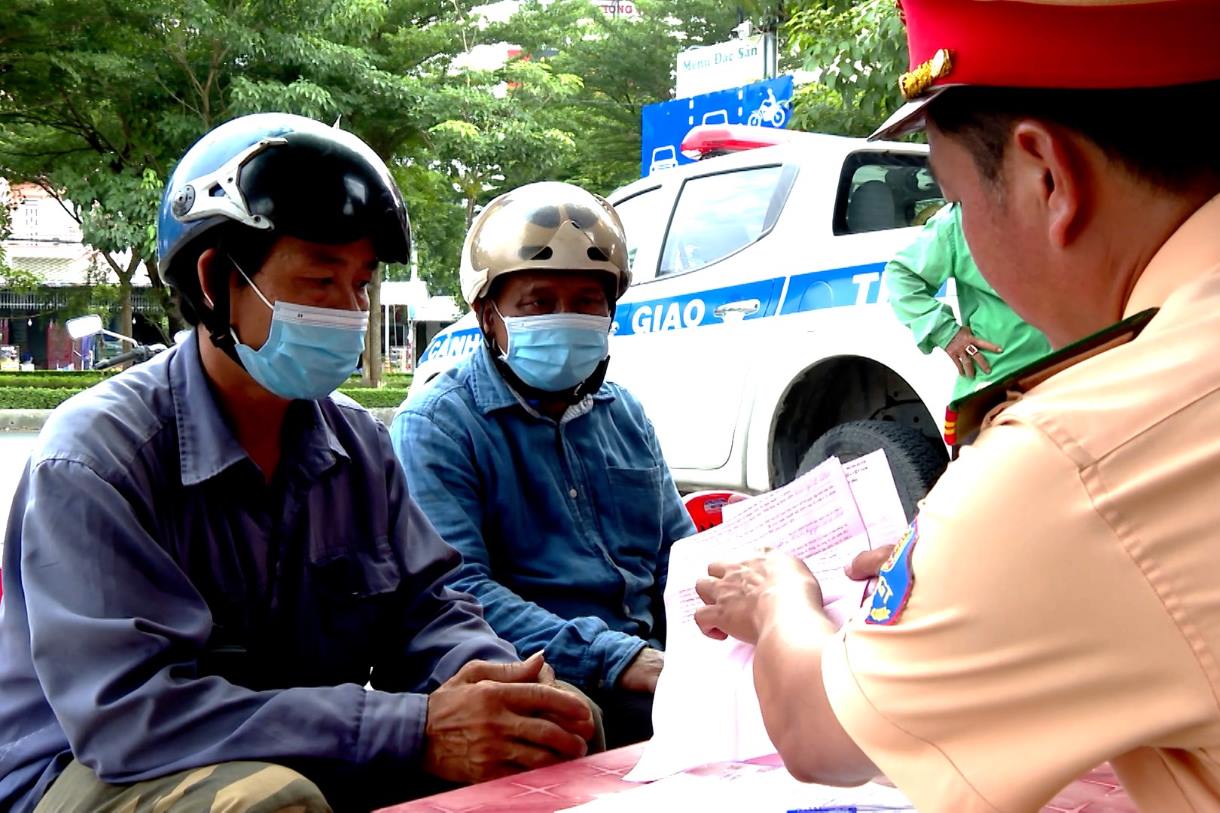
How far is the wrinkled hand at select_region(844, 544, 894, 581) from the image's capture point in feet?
4.60

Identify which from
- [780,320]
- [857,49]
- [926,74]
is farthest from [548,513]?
[857,49]

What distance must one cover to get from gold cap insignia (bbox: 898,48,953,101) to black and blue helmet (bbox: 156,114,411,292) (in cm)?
105

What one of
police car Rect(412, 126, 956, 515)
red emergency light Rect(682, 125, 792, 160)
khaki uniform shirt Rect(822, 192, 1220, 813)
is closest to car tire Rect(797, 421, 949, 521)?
police car Rect(412, 126, 956, 515)

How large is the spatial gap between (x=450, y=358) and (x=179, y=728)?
5.65m

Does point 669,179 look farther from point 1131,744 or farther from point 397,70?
point 397,70

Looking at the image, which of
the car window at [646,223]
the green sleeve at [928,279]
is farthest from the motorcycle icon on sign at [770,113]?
the green sleeve at [928,279]

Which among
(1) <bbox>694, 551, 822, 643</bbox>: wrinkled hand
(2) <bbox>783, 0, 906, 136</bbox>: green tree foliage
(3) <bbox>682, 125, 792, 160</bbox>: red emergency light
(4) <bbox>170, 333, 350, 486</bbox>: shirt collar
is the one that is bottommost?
(1) <bbox>694, 551, 822, 643</bbox>: wrinkled hand

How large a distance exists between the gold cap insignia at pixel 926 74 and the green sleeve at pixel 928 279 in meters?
3.53

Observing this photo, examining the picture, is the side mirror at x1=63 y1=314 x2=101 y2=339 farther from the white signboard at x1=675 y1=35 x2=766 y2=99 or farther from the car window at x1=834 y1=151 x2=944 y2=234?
the white signboard at x1=675 y1=35 x2=766 y2=99

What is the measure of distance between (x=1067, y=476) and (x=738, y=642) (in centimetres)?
65

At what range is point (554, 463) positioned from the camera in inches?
106

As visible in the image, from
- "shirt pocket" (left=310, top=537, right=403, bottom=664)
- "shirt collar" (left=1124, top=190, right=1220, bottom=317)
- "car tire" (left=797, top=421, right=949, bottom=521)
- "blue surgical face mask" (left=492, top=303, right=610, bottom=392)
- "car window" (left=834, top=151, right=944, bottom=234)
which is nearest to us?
"shirt collar" (left=1124, top=190, right=1220, bottom=317)

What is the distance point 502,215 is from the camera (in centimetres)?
290

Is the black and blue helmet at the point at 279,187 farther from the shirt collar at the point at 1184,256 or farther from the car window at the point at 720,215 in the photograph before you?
the car window at the point at 720,215
